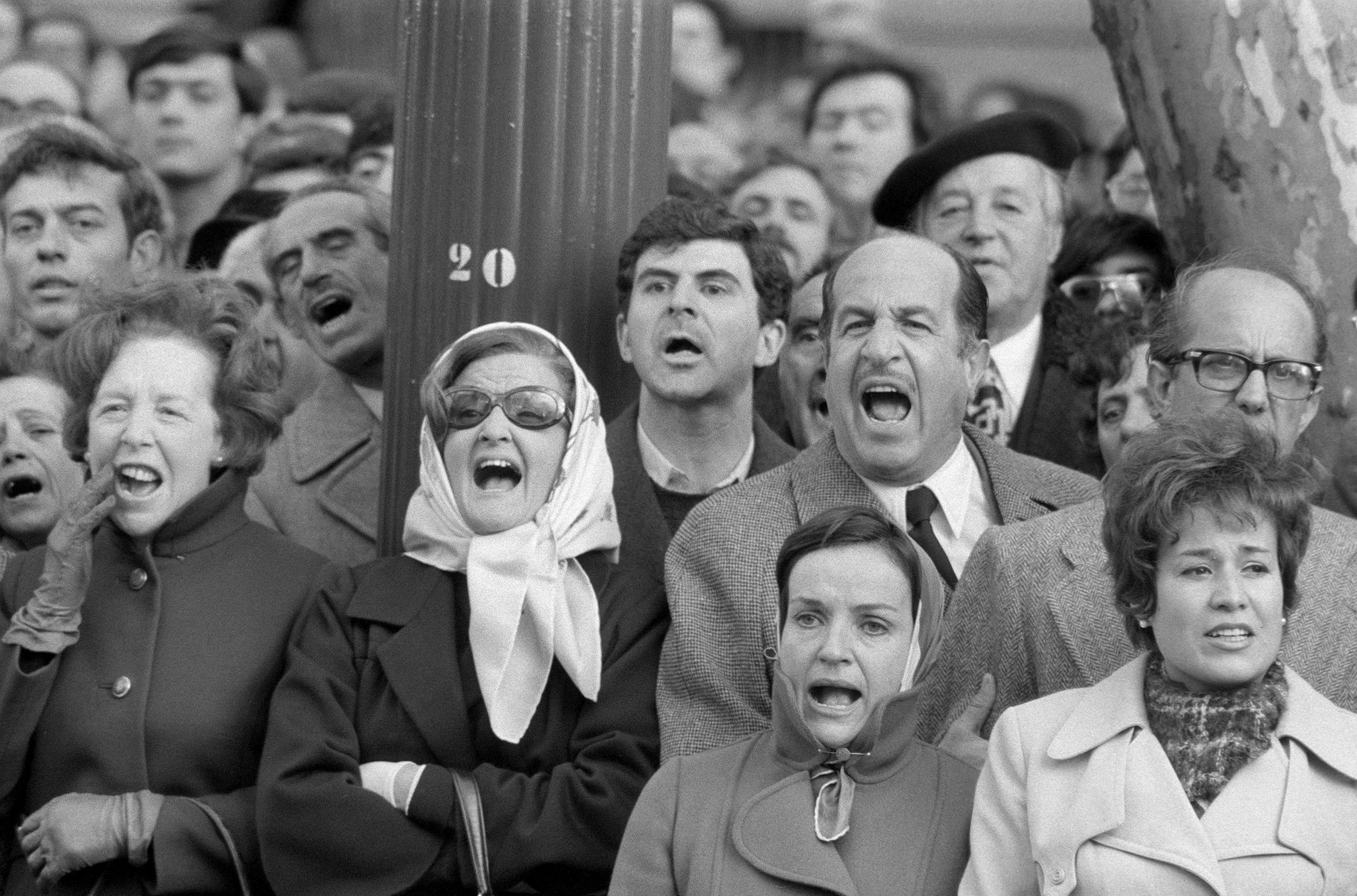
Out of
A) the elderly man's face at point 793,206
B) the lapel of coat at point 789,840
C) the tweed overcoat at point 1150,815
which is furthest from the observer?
the elderly man's face at point 793,206

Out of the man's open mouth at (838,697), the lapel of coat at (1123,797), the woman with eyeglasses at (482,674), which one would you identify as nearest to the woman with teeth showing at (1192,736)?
the lapel of coat at (1123,797)

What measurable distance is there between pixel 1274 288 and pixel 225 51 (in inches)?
221

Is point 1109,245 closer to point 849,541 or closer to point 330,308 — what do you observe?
point 330,308

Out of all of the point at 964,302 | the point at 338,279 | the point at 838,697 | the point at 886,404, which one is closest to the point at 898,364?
the point at 886,404

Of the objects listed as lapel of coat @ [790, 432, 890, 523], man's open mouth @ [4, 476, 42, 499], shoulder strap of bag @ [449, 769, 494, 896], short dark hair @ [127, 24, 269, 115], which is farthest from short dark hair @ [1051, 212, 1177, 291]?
short dark hair @ [127, 24, 269, 115]

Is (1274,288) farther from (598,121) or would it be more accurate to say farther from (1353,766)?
(598,121)

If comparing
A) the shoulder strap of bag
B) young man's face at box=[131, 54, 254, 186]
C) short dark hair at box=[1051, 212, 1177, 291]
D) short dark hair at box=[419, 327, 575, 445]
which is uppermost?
young man's face at box=[131, 54, 254, 186]

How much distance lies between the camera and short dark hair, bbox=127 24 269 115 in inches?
363

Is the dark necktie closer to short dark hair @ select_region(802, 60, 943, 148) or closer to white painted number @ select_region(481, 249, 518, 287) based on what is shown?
white painted number @ select_region(481, 249, 518, 287)

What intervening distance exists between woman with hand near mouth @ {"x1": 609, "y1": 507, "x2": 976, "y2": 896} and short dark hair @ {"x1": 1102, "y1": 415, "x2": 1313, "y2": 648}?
0.40 m

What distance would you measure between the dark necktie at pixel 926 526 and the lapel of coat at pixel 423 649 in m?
0.97

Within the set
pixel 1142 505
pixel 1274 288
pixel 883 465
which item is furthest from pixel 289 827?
pixel 1274 288

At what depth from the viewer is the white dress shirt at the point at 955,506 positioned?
5066 mm

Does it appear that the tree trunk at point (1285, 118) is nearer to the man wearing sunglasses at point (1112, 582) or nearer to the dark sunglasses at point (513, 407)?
the man wearing sunglasses at point (1112, 582)
